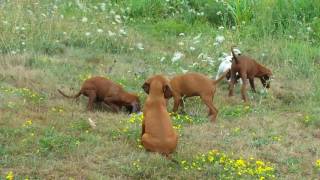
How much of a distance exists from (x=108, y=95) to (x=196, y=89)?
1.06 metres

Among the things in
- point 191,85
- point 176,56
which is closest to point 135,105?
point 191,85

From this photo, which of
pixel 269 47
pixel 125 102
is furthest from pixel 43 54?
pixel 269 47

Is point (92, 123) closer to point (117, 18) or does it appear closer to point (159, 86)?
point (159, 86)

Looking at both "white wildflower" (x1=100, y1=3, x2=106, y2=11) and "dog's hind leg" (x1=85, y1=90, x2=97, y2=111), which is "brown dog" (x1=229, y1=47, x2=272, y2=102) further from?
"white wildflower" (x1=100, y1=3, x2=106, y2=11)

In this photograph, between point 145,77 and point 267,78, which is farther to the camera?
point 145,77

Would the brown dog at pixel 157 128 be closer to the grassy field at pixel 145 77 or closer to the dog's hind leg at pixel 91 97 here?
the grassy field at pixel 145 77

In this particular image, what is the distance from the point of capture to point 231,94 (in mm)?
8453

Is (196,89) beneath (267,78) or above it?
above

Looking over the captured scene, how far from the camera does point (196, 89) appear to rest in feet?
24.6

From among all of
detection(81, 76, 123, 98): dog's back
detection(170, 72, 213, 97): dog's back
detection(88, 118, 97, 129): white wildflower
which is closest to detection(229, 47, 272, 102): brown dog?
detection(170, 72, 213, 97): dog's back

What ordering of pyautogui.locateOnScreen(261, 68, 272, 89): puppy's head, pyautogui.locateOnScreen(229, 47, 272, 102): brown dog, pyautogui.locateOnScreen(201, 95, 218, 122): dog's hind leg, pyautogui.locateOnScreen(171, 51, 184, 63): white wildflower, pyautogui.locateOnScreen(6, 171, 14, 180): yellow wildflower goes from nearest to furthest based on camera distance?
pyautogui.locateOnScreen(6, 171, 14, 180): yellow wildflower → pyautogui.locateOnScreen(201, 95, 218, 122): dog's hind leg → pyautogui.locateOnScreen(229, 47, 272, 102): brown dog → pyautogui.locateOnScreen(261, 68, 272, 89): puppy's head → pyautogui.locateOnScreen(171, 51, 184, 63): white wildflower

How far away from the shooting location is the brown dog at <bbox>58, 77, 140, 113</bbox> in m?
7.59

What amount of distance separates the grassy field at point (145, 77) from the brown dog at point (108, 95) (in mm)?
207

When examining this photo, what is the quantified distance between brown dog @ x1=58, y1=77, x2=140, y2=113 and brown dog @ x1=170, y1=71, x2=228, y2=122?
511 mm
